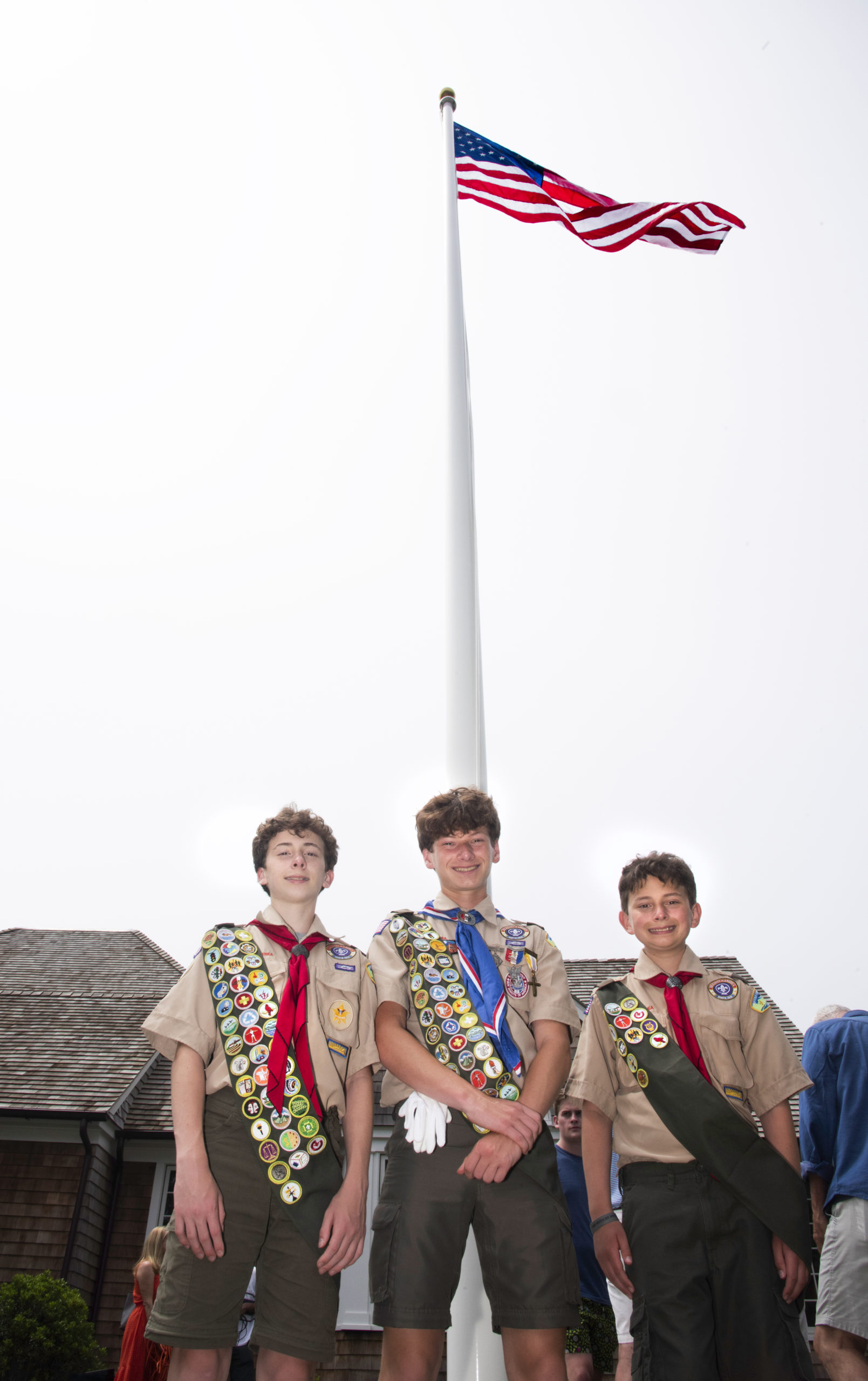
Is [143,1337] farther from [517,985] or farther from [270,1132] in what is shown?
[517,985]

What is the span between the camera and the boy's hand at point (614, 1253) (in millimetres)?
2779

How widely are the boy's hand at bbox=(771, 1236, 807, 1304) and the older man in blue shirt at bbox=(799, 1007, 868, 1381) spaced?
48 centimetres

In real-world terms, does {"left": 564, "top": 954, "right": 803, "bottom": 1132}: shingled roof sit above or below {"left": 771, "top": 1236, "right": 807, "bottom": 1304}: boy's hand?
above

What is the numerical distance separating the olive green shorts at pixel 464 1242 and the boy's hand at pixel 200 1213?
0.43 metres

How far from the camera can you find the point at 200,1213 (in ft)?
7.98

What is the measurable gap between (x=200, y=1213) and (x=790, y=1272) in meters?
1.76

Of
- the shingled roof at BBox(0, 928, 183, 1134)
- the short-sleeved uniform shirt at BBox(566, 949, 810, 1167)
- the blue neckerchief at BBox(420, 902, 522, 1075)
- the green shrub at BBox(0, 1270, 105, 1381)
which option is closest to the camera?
the blue neckerchief at BBox(420, 902, 522, 1075)

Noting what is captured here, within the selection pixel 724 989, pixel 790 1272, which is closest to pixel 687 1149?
pixel 790 1272

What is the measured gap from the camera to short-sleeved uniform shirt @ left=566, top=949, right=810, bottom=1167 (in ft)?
9.86

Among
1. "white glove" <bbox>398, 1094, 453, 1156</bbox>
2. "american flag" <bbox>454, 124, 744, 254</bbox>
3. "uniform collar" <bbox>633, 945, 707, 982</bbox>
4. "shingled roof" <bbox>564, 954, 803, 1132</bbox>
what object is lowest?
"white glove" <bbox>398, 1094, 453, 1156</bbox>

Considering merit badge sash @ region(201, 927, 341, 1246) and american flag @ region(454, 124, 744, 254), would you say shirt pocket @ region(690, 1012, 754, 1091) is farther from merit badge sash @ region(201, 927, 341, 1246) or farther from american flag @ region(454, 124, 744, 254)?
american flag @ region(454, 124, 744, 254)

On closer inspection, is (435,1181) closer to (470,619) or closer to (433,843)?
(433,843)

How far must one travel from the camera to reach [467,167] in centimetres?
664

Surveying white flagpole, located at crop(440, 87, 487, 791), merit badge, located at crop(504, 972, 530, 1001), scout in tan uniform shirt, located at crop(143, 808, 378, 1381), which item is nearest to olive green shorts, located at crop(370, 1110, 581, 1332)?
scout in tan uniform shirt, located at crop(143, 808, 378, 1381)
